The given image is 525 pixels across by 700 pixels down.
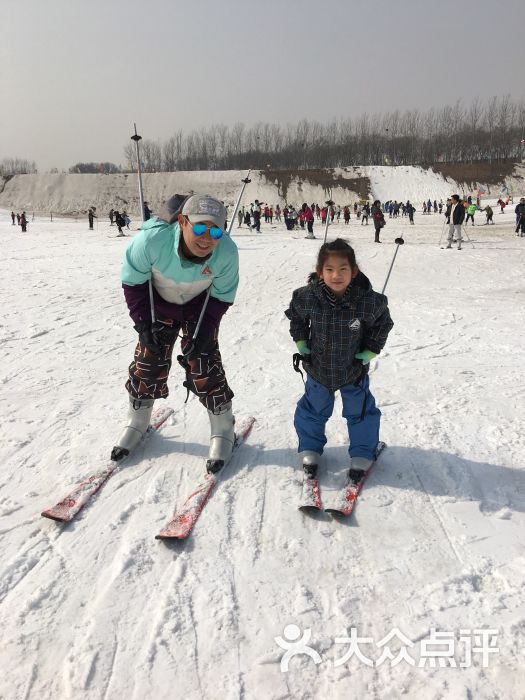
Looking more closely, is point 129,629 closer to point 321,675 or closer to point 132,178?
point 321,675

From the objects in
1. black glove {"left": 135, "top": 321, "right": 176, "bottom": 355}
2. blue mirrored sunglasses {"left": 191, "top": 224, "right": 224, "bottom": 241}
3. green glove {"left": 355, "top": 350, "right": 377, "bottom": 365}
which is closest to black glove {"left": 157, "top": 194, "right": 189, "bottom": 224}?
blue mirrored sunglasses {"left": 191, "top": 224, "right": 224, "bottom": 241}

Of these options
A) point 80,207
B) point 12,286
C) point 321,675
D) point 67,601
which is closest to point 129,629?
point 67,601

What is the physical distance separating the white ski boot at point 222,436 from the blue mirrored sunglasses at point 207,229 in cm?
123

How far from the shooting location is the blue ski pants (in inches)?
116

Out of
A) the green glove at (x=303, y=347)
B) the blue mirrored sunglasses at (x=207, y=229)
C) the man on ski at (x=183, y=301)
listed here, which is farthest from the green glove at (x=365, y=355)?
the blue mirrored sunglasses at (x=207, y=229)

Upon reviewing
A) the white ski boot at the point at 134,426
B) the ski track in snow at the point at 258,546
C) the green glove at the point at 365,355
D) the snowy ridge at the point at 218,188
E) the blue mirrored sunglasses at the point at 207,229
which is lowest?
the ski track in snow at the point at 258,546

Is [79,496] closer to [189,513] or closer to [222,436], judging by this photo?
[189,513]

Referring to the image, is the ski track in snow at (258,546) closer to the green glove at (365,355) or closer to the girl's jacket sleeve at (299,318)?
the green glove at (365,355)

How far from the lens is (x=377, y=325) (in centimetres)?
278

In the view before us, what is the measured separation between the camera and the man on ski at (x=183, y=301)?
2.76m

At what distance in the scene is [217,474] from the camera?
121 inches

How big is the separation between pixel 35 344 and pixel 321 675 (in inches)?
220

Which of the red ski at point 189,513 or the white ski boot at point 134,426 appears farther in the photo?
the white ski boot at point 134,426

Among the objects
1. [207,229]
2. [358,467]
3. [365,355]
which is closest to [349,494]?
[358,467]
